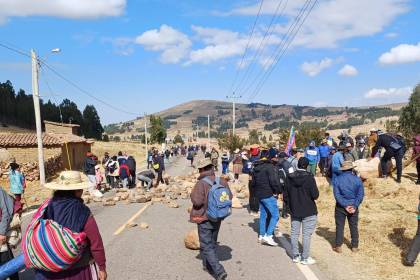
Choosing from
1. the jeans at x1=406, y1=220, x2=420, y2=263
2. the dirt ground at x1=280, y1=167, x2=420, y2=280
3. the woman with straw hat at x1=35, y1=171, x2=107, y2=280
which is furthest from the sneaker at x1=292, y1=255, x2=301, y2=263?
the woman with straw hat at x1=35, y1=171, x2=107, y2=280

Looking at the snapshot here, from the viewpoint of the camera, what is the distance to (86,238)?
389cm

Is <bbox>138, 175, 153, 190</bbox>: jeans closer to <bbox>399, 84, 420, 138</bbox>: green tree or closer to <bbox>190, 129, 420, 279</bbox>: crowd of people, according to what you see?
<bbox>190, 129, 420, 279</bbox>: crowd of people

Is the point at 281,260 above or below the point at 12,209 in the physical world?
below

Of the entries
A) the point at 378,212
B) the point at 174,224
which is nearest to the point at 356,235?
the point at 378,212

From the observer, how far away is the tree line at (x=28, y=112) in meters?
86.0

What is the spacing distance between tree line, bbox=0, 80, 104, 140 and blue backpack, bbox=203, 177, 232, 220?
80.9 m

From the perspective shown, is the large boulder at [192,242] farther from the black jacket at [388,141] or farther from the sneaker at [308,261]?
the black jacket at [388,141]

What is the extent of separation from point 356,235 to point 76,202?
5.67m

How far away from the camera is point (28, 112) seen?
88062mm

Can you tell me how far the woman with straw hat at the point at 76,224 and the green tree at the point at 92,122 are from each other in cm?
9628

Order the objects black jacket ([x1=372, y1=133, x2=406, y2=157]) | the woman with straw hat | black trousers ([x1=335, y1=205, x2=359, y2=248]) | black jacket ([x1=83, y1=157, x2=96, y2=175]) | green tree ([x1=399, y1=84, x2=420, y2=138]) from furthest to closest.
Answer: green tree ([x1=399, y1=84, x2=420, y2=138]) < black jacket ([x1=83, y1=157, x2=96, y2=175]) < black jacket ([x1=372, y1=133, x2=406, y2=157]) < black trousers ([x1=335, y1=205, x2=359, y2=248]) < the woman with straw hat

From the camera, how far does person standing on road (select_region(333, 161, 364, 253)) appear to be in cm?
784

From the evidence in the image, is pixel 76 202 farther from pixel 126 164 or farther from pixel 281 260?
pixel 126 164

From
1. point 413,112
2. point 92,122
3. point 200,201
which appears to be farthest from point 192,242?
point 92,122
